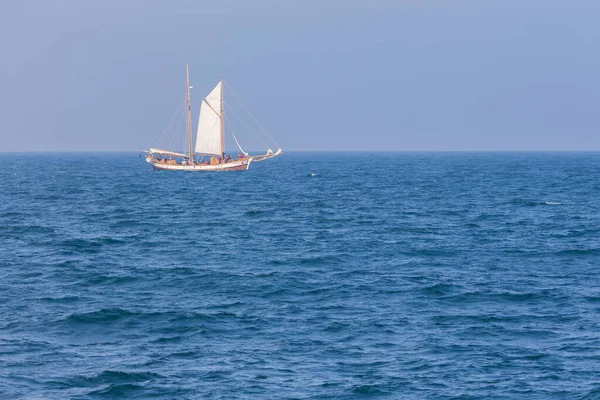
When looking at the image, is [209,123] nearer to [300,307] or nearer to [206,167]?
[206,167]

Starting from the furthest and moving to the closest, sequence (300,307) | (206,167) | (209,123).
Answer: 1. (206,167)
2. (209,123)
3. (300,307)

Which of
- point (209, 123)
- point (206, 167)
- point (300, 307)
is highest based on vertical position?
point (209, 123)

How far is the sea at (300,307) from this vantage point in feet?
87.4

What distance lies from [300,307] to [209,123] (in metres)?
121

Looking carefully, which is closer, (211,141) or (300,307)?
(300,307)

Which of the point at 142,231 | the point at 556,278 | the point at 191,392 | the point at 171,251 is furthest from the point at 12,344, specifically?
the point at 142,231

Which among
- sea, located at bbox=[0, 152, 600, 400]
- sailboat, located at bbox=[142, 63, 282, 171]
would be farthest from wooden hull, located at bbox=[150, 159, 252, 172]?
sea, located at bbox=[0, 152, 600, 400]

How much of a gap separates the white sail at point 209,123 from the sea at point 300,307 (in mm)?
81622

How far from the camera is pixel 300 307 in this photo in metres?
36.4

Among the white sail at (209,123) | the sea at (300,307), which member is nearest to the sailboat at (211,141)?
the white sail at (209,123)

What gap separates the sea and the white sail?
81.6 m

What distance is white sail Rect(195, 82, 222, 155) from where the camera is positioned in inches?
6048

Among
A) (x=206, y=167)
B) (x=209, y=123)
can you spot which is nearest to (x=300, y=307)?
(x=209, y=123)

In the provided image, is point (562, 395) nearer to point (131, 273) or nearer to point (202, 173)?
point (131, 273)
